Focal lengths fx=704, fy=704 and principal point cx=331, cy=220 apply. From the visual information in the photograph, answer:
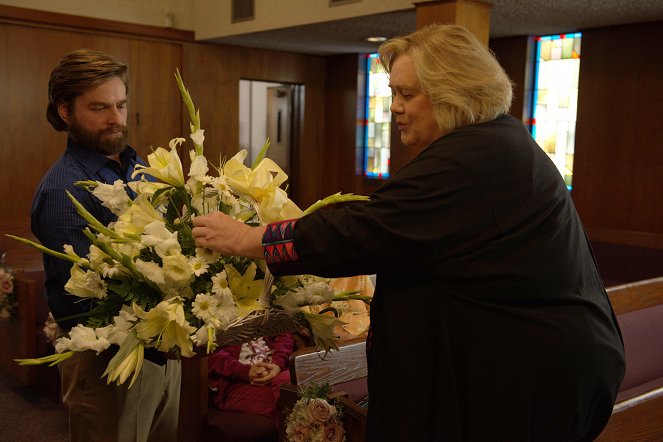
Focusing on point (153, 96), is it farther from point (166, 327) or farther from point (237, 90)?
point (166, 327)

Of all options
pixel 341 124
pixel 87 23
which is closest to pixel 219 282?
pixel 87 23

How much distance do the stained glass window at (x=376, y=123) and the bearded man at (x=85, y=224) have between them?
5.75m

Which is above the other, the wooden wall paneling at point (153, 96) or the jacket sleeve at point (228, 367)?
the wooden wall paneling at point (153, 96)

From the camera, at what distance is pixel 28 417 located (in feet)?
12.6

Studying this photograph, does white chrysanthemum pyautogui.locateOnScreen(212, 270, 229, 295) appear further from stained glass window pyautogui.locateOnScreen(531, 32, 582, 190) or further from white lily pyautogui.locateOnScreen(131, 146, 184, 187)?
stained glass window pyautogui.locateOnScreen(531, 32, 582, 190)

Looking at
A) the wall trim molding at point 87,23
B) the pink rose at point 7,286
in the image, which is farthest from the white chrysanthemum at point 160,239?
the wall trim molding at point 87,23

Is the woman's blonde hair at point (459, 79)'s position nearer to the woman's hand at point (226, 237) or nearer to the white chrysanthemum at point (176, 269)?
the woman's hand at point (226, 237)

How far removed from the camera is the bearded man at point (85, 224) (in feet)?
6.19

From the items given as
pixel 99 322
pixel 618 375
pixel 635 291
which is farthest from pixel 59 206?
pixel 635 291

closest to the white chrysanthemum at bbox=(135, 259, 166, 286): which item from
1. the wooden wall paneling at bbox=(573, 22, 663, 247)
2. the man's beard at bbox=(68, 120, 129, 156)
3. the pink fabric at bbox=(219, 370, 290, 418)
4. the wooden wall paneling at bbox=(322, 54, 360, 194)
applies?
the man's beard at bbox=(68, 120, 129, 156)

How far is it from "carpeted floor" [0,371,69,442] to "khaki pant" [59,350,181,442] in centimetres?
181

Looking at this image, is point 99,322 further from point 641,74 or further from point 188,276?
point 641,74

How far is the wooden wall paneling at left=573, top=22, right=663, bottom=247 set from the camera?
5.62m

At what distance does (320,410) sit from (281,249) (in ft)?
2.76
